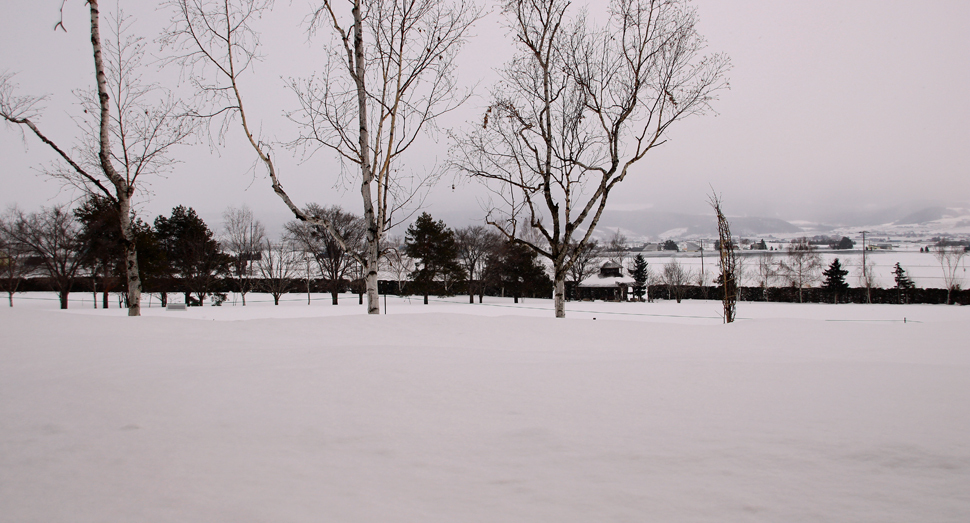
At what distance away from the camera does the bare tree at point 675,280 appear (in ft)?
193

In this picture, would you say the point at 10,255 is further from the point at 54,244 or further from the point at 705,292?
the point at 705,292

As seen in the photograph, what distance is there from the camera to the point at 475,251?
173ft

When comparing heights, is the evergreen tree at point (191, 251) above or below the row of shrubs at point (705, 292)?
above

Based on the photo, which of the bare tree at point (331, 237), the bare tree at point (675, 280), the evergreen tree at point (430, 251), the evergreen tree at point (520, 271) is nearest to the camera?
the bare tree at point (331, 237)

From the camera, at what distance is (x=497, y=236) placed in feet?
179

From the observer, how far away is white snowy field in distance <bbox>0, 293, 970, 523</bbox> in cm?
215

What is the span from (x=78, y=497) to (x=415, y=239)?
45.5 meters

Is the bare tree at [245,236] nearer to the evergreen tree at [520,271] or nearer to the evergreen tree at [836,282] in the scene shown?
the evergreen tree at [520,271]

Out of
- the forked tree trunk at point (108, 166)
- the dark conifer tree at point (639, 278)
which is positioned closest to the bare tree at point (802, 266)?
the dark conifer tree at point (639, 278)

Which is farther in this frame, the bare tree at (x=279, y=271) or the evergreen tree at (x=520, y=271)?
the evergreen tree at (x=520, y=271)

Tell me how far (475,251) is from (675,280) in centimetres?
2701

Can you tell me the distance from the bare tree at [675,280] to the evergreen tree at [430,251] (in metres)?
28.8

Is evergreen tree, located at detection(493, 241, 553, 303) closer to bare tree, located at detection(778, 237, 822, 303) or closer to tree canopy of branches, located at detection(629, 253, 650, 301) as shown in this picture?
tree canopy of branches, located at detection(629, 253, 650, 301)

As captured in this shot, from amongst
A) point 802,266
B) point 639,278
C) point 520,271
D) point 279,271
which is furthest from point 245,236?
point 802,266
